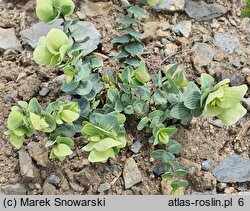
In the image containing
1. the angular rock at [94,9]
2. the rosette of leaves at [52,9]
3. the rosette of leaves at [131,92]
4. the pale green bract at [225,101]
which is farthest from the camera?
the angular rock at [94,9]

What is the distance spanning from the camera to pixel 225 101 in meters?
1.68

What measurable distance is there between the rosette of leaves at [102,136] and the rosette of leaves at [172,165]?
0.57 feet

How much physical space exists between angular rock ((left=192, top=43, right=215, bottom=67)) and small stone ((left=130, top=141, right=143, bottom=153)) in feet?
1.40

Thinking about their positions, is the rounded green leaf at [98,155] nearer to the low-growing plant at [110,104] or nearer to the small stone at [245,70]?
the low-growing plant at [110,104]

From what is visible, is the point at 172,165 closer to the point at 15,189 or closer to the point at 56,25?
the point at 15,189

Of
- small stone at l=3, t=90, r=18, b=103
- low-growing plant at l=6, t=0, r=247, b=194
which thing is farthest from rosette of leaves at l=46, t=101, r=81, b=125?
small stone at l=3, t=90, r=18, b=103

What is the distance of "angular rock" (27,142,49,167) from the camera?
2010 millimetres

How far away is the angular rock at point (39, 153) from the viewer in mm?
2010

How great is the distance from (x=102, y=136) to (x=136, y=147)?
1.03ft

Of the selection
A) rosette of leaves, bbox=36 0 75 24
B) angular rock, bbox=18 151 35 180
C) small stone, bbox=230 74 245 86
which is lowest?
angular rock, bbox=18 151 35 180

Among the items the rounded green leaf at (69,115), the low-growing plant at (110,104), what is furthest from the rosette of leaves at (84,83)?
the rounded green leaf at (69,115)

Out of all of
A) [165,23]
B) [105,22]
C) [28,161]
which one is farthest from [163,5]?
[28,161]

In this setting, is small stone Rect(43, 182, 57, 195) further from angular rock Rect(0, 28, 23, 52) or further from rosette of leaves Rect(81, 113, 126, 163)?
angular rock Rect(0, 28, 23, 52)

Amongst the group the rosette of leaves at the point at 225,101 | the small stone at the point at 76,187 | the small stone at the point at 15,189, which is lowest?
the small stone at the point at 76,187
